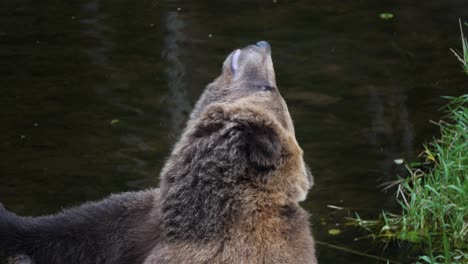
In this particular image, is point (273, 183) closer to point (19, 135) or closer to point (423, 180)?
point (423, 180)

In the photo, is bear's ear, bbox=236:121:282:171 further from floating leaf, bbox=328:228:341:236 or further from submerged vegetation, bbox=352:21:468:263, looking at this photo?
floating leaf, bbox=328:228:341:236

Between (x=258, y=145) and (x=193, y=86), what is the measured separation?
182 inches

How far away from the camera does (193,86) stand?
841 cm

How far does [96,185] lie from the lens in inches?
263

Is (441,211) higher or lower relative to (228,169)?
lower

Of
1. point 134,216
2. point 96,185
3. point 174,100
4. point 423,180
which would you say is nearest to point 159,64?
point 174,100

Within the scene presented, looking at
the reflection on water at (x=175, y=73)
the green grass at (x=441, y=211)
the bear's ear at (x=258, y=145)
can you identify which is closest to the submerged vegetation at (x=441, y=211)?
the green grass at (x=441, y=211)

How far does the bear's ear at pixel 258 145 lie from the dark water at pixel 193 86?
2.10 metres

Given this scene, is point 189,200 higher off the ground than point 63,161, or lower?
higher

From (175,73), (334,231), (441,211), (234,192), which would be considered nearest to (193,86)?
(175,73)

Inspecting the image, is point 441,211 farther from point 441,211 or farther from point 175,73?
point 175,73

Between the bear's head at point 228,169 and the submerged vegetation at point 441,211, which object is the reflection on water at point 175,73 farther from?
the bear's head at point 228,169

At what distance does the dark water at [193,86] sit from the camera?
6.73 m

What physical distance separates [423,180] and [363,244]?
2.28 ft
